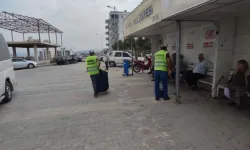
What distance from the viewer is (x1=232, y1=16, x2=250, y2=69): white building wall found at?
539 cm

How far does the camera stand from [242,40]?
18.3 ft

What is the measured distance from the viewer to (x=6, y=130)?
168 inches

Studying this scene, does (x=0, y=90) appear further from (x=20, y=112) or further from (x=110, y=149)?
(x=110, y=149)

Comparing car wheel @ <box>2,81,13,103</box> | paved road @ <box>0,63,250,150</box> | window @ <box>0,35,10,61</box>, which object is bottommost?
paved road @ <box>0,63,250,150</box>

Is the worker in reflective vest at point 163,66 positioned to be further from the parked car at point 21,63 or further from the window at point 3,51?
the parked car at point 21,63

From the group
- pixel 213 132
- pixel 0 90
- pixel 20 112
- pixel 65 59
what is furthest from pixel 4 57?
pixel 65 59

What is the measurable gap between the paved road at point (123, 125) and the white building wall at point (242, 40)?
66.1 inches

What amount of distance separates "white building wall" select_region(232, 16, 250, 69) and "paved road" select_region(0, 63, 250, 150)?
1.68m

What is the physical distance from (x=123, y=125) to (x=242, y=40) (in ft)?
14.1

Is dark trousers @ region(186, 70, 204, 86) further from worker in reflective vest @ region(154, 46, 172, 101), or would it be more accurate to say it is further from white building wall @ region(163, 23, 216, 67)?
worker in reflective vest @ region(154, 46, 172, 101)

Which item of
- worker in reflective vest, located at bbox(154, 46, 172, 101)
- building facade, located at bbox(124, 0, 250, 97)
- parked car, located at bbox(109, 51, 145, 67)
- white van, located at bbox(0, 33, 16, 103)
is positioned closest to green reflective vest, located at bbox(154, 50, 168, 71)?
worker in reflective vest, located at bbox(154, 46, 172, 101)

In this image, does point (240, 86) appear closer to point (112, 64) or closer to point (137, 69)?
point (137, 69)

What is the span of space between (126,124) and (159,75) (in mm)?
2220

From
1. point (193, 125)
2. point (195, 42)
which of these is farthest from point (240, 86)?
point (195, 42)
